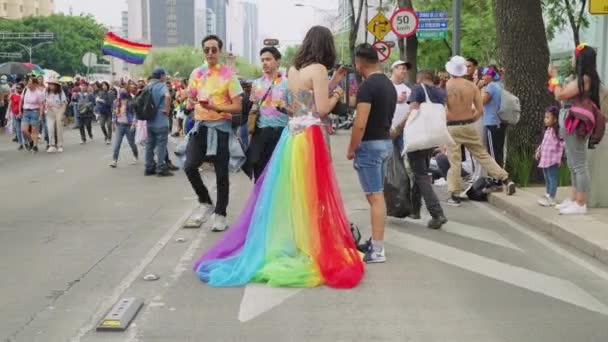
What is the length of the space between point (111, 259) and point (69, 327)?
2066mm

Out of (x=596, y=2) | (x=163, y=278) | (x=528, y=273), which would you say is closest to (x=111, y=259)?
(x=163, y=278)

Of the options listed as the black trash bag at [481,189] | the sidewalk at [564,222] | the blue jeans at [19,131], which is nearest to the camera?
the sidewalk at [564,222]

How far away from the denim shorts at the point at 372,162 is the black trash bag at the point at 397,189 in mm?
1886

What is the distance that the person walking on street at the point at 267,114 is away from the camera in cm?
787

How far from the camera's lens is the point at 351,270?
19.8 feet

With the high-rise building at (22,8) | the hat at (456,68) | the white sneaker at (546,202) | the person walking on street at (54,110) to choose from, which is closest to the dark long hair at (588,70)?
the white sneaker at (546,202)

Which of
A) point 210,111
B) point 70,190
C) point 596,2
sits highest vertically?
point 596,2

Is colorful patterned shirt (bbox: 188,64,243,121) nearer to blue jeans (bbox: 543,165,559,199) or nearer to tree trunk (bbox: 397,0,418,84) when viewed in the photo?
blue jeans (bbox: 543,165,559,199)

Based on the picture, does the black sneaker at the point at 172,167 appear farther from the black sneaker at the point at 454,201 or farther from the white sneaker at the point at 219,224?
the white sneaker at the point at 219,224

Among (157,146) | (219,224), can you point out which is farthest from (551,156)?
(157,146)

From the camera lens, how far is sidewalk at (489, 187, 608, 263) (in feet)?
24.2

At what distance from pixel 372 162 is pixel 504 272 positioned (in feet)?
4.74

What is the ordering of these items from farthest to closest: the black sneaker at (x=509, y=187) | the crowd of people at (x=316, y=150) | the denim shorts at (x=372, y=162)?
the black sneaker at (x=509, y=187) < the denim shorts at (x=372, y=162) < the crowd of people at (x=316, y=150)

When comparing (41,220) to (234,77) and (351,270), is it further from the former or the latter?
(351,270)
